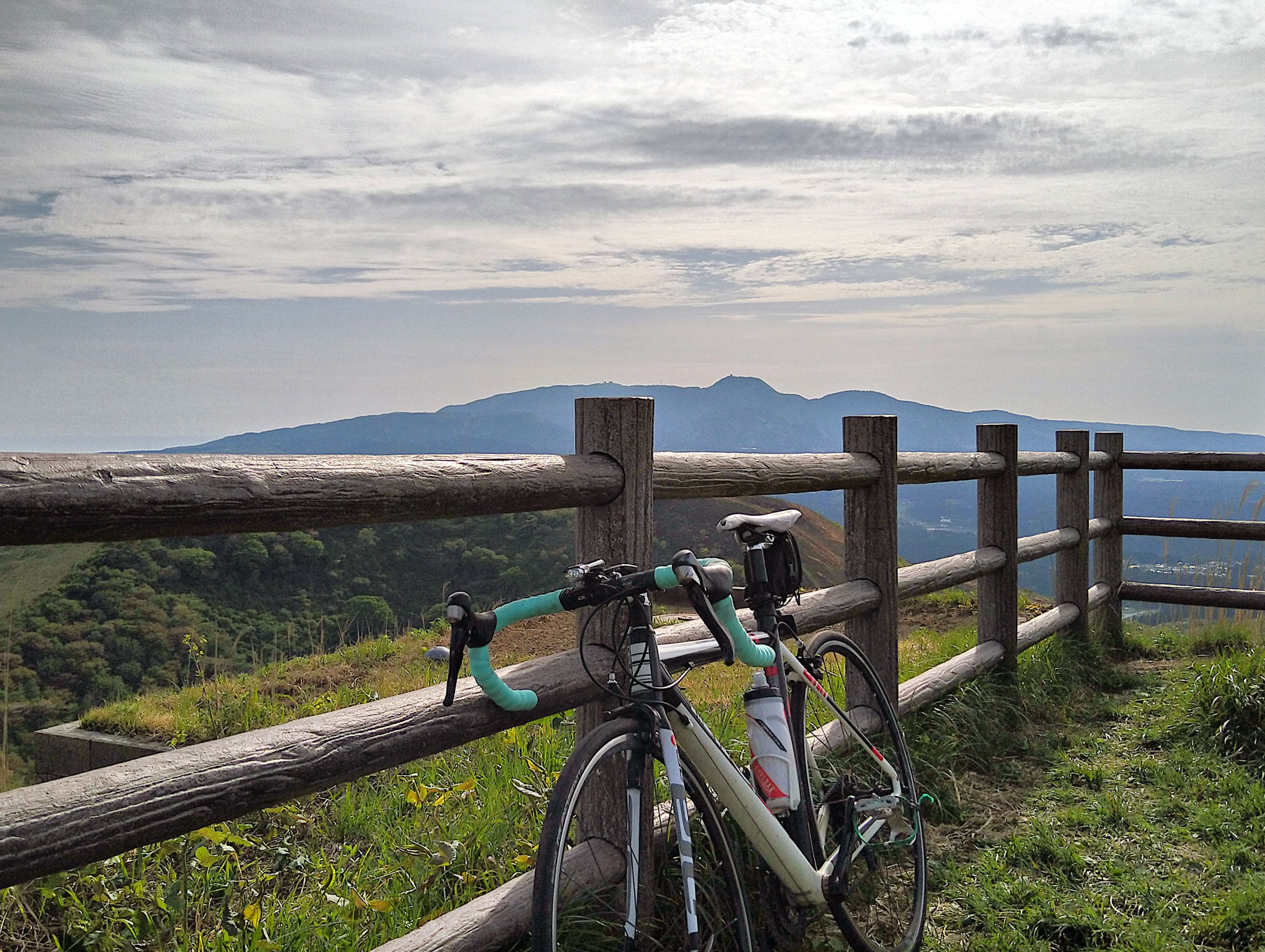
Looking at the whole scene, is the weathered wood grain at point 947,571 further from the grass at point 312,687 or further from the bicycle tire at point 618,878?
the bicycle tire at point 618,878

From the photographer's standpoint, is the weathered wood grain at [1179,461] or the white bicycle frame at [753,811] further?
the weathered wood grain at [1179,461]

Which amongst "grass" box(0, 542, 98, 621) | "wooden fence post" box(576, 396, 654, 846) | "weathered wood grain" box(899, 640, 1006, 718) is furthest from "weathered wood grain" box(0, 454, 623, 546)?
"grass" box(0, 542, 98, 621)

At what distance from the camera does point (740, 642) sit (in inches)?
99.3

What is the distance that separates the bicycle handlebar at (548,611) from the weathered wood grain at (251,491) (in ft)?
1.14

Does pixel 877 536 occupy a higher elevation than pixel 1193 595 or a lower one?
higher

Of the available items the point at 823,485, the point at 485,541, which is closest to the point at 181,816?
the point at 823,485

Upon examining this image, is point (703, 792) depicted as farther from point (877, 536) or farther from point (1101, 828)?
point (1101, 828)

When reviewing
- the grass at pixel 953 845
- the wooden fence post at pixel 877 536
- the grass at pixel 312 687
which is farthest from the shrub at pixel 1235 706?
the wooden fence post at pixel 877 536

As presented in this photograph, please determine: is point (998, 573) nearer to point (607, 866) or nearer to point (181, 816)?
point (607, 866)

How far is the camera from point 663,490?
3162mm

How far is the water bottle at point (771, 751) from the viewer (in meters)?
2.95

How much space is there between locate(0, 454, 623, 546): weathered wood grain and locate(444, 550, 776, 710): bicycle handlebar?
348 millimetres

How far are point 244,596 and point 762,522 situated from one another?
40.8ft

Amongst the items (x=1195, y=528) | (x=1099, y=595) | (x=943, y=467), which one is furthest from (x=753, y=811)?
(x=1195, y=528)
